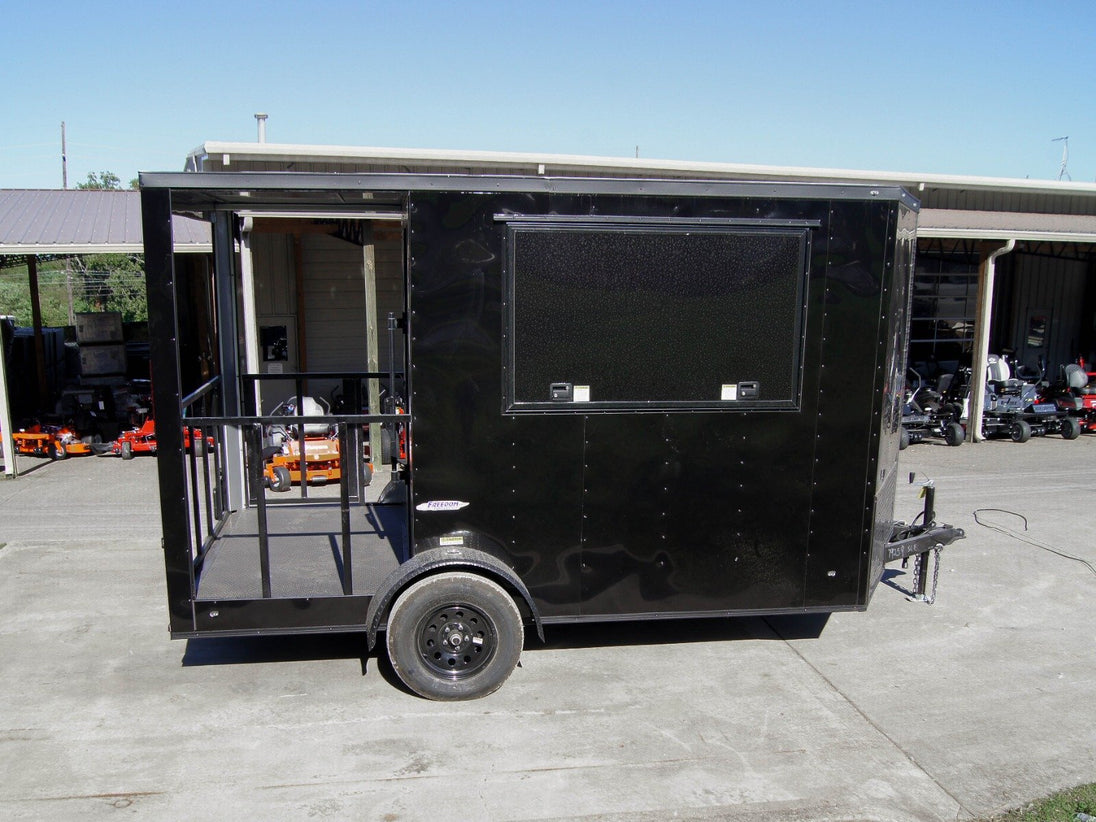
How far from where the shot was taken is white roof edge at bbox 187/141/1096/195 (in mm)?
11172

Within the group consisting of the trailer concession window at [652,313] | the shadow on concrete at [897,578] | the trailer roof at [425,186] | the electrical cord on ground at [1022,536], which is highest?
the trailer roof at [425,186]

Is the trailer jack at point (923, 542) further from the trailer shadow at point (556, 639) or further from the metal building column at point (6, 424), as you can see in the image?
the metal building column at point (6, 424)

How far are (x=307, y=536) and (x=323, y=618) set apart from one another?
1.27m

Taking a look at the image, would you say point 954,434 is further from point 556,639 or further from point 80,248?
point 80,248

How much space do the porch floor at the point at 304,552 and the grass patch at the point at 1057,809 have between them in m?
3.41

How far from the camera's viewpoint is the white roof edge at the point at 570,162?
1117cm

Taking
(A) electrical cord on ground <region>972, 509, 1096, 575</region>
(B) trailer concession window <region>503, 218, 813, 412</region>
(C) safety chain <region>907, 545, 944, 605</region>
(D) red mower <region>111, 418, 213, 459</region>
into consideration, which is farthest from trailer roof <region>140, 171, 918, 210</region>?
(D) red mower <region>111, 418, 213, 459</region>

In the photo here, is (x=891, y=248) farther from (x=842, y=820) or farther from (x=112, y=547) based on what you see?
(x=112, y=547)

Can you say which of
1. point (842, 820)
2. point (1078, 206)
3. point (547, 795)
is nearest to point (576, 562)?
point (547, 795)

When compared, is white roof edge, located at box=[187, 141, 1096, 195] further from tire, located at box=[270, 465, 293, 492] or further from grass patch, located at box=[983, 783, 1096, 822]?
grass patch, located at box=[983, 783, 1096, 822]

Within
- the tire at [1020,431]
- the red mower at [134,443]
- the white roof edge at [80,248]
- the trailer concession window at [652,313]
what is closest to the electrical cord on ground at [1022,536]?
the trailer concession window at [652,313]

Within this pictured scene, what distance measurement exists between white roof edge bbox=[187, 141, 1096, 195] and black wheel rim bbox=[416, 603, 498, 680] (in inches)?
326

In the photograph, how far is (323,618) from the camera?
15.9 ft

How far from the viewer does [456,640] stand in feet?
15.8
